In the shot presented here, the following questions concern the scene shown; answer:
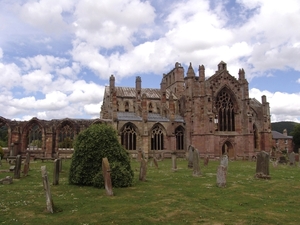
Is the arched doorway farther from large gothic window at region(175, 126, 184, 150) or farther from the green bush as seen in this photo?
the green bush

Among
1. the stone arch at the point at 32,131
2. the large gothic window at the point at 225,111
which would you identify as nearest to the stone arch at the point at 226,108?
the large gothic window at the point at 225,111

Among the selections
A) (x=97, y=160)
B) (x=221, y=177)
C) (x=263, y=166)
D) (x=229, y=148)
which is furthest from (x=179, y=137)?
(x=97, y=160)

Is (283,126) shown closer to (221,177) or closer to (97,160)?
(221,177)

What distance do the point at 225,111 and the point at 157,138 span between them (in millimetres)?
11155

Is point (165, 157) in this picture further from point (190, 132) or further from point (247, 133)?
point (247, 133)

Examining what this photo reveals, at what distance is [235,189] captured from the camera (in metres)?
12.9

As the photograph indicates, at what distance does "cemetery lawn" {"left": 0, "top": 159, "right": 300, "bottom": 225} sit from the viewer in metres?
8.00

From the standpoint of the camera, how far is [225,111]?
4253 cm

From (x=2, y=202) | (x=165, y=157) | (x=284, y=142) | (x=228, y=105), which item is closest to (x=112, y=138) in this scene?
(x=2, y=202)

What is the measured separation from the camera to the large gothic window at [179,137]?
44031 millimetres

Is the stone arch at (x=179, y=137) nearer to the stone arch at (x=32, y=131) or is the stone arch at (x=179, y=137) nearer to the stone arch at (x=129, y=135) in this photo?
the stone arch at (x=129, y=135)

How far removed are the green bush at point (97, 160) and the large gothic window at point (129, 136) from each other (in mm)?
27648

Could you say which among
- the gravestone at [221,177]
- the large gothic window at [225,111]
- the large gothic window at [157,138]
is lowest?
the gravestone at [221,177]

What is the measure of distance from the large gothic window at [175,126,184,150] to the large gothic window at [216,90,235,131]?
6.05m
